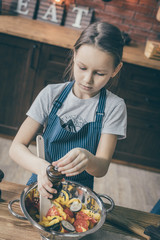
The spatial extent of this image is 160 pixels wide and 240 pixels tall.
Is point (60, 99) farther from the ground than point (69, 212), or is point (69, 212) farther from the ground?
point (60, 99)

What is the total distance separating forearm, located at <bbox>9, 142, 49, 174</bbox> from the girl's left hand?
0.09 m

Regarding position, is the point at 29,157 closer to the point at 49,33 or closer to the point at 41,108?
the point at 41,108

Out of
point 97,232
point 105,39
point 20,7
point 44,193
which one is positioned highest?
point 105,39

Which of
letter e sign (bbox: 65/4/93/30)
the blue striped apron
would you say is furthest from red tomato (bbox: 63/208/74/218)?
letter e sign (bbox: 65/4/93/30)

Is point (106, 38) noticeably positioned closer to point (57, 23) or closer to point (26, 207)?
point (26, 207)

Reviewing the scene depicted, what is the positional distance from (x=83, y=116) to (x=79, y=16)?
1.65m

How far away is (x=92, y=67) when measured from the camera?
2.87 feet

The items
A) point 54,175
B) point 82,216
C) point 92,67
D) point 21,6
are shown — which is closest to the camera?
point 54,175

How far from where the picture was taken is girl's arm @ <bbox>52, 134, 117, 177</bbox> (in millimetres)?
738

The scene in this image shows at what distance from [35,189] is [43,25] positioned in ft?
6.32

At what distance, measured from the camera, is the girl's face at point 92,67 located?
2.88 ft

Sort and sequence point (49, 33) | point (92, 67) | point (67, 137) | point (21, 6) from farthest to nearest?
A: 1. point (21, 6)
2. point (49, 33)
3. point (67, 137)
4. point (92, 67)

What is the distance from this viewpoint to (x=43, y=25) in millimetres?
2363

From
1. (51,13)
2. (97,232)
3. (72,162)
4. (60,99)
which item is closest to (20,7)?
(51,13)
